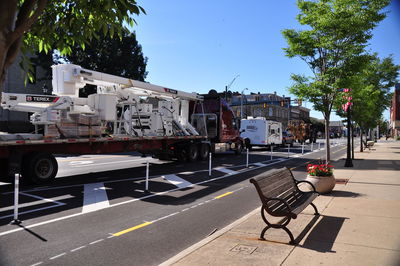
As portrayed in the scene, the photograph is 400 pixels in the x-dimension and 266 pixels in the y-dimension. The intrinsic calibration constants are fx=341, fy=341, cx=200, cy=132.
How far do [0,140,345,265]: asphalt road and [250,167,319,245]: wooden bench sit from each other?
1.29 m

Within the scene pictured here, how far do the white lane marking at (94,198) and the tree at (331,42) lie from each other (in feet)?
26.0

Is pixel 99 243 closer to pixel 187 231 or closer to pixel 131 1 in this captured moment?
pixel 187 231

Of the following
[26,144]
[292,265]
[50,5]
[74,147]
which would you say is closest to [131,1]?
[50,5]

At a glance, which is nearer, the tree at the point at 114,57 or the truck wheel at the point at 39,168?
the truck wheel at the point at 39,168

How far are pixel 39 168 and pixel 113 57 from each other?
26715mm

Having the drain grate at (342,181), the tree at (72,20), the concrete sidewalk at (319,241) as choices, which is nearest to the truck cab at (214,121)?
the drain grate at (342,181)

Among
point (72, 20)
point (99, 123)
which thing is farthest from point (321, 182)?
point (99, 123)

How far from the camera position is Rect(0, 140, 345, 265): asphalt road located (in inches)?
198

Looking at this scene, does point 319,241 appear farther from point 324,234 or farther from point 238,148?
point 238,148

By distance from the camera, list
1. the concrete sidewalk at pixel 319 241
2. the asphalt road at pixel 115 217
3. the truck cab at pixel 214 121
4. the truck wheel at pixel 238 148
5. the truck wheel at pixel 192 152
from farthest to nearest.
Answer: the truck wheel at pixel 238 148 < the truck cab at pixel 214 121 < the truck wheel at pixel 192 152 < the asphalt road at pixel 115 217 < the concrete sidewalk at pixel 319 241

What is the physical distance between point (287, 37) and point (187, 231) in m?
9.34

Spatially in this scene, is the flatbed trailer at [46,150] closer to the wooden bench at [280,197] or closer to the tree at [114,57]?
the wooden bench at [280,197]

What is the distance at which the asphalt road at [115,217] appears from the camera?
198 inches

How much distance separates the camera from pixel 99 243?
17.9 ft
